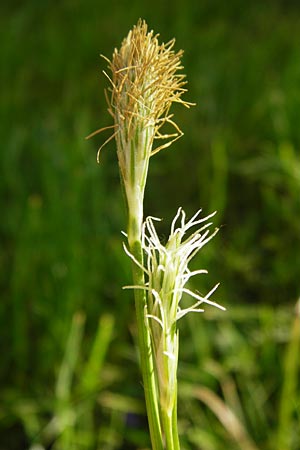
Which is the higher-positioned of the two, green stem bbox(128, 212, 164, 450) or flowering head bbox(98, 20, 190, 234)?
flowering head bbox(98, 20, 190, 234)

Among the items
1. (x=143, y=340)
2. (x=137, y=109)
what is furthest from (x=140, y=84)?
(x=143, y=340)

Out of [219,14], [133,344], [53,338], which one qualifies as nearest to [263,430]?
[133,344]

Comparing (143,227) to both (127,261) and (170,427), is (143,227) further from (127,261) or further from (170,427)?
(127,261)

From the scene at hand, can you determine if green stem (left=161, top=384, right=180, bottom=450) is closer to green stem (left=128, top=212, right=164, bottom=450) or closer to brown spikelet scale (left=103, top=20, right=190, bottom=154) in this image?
green stem (left=128, top=212, right=164, bottom=450)

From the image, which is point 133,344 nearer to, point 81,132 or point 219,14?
point 81,132

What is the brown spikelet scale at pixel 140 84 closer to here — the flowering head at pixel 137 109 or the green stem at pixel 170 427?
the flowering head at pixel 137 109

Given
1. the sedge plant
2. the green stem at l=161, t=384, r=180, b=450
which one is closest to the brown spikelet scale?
the sedge plant

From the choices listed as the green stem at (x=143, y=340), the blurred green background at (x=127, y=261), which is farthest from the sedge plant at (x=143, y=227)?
the blurred green background at (x=127, y=261)

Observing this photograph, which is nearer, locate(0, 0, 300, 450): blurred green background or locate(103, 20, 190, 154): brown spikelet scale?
locate(103, 20, 190, 154): brown spikelet scale

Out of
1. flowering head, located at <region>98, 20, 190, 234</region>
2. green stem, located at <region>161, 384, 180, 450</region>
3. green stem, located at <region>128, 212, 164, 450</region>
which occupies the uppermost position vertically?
flowering head, located at <region>98, 20, 190, 234</region>
